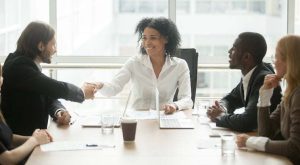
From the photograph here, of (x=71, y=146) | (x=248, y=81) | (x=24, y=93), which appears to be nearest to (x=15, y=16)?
(x=24, y=93)

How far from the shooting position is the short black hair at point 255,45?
3.05 metres

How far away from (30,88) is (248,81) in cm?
129

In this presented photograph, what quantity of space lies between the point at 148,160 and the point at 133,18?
10.2 ft

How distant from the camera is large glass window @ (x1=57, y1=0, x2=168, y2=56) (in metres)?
5.13

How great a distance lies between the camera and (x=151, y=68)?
3924 millimetres

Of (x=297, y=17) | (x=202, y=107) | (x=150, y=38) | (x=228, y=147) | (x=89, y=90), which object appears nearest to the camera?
(x=228, y=147)

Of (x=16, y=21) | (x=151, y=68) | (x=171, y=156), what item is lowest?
(x=171, y=156)

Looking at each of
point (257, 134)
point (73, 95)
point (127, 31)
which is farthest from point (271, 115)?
point (127, 31)

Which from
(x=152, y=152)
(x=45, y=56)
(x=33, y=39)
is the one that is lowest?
(x=152, y=152)

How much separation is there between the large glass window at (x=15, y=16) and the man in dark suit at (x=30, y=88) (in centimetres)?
196

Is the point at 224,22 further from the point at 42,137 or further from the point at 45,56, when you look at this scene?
the point at 42,137

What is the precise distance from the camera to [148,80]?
3.93 metres

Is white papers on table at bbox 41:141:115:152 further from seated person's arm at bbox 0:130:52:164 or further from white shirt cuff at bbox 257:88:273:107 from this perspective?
white shirt cuff at bbox 257:88:273:107

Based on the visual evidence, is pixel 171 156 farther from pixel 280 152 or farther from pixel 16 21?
pixel 16 21
